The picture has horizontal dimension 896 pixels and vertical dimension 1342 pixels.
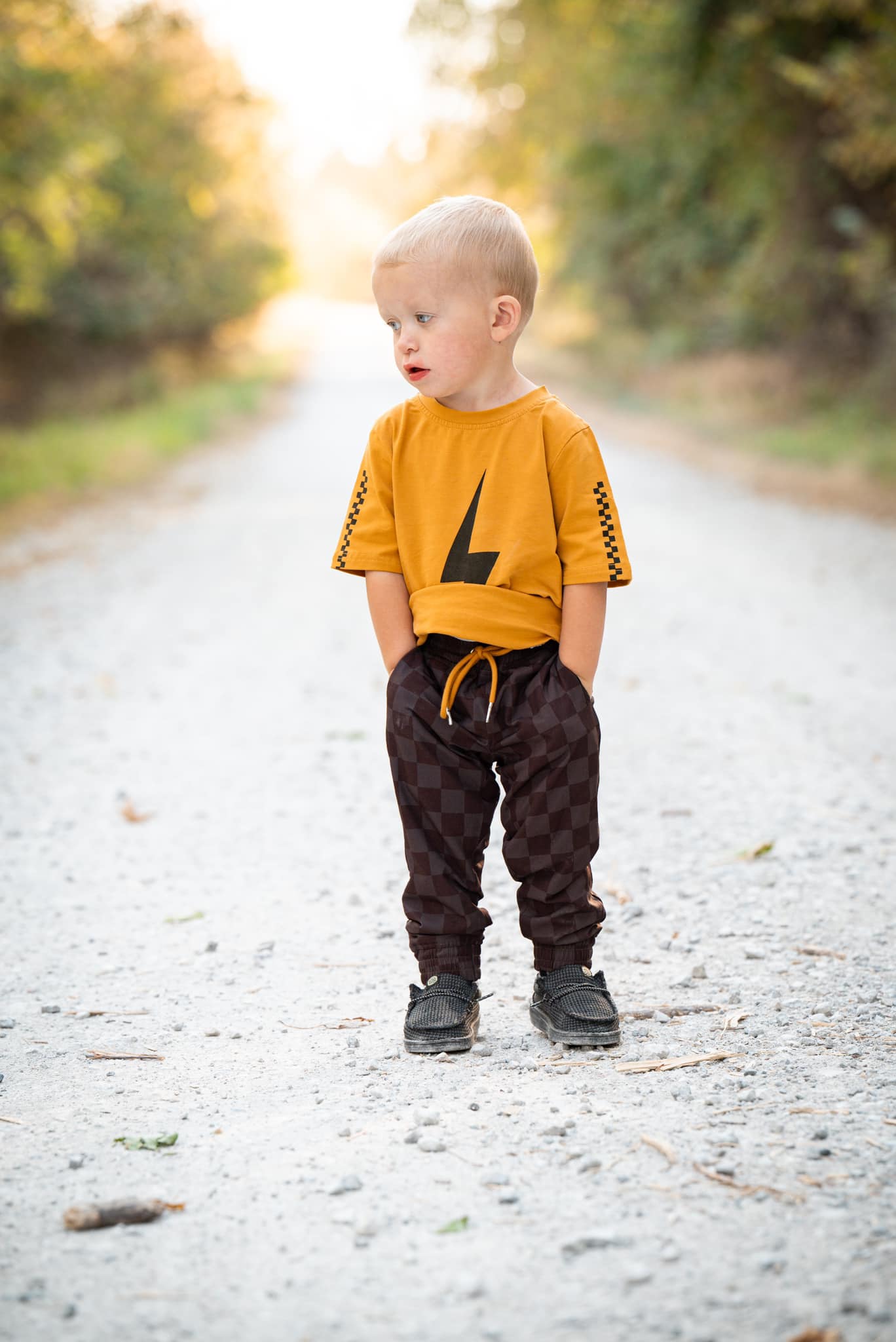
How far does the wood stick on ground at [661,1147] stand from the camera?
2088 millimetres

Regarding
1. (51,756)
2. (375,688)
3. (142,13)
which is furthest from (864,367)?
(51,756)

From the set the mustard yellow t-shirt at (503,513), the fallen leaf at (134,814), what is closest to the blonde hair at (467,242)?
the mustard yellow t-shirt at (503,513)

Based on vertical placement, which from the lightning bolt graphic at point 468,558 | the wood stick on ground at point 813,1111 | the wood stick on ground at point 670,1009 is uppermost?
the lightning bolt graphic at point 468,558

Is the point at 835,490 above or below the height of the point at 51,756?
above

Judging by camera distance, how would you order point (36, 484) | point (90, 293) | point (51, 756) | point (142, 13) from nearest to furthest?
point (51, 756)
point (36, 484)
point (142, 13)
point (90, 293)

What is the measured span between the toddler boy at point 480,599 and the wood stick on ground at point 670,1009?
0.18 meters

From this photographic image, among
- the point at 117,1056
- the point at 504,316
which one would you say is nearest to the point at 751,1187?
the point at 117,1056

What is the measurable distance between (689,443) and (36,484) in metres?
7.99

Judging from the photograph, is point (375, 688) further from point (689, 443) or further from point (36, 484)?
point (689, 443)

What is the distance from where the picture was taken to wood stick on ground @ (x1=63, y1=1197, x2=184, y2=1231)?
6.39ft

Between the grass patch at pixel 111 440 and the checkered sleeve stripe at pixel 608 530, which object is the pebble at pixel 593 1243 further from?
the grass patch at pixel 111 440

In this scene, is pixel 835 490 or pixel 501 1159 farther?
pixel 835 490

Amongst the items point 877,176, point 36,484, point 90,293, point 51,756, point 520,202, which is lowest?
point 51,756

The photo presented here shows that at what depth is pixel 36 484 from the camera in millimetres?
11844
